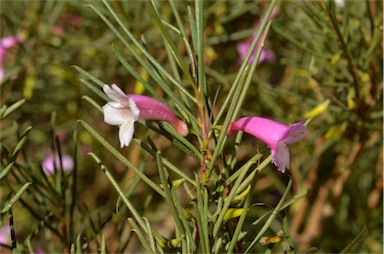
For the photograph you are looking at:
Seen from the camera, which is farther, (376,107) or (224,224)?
(376,107)

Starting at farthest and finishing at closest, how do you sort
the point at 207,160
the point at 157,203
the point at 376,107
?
the point at 157,203
the point at 376,107
the point at 207,160

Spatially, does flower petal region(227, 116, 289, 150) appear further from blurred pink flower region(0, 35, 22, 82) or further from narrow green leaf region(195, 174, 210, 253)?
blurred pink flower region(0, 35, 22, 82)

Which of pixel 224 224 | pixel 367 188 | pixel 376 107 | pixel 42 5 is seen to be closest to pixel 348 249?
pixel 224 224

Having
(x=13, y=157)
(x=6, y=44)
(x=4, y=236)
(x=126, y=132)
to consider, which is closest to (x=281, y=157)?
(x=126, y=132)

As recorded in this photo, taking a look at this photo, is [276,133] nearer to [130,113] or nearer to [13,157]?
[130,113]

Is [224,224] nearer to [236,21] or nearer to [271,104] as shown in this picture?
[271,104]

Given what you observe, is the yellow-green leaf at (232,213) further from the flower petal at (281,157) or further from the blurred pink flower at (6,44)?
the blurred pink flower at (6,44)
